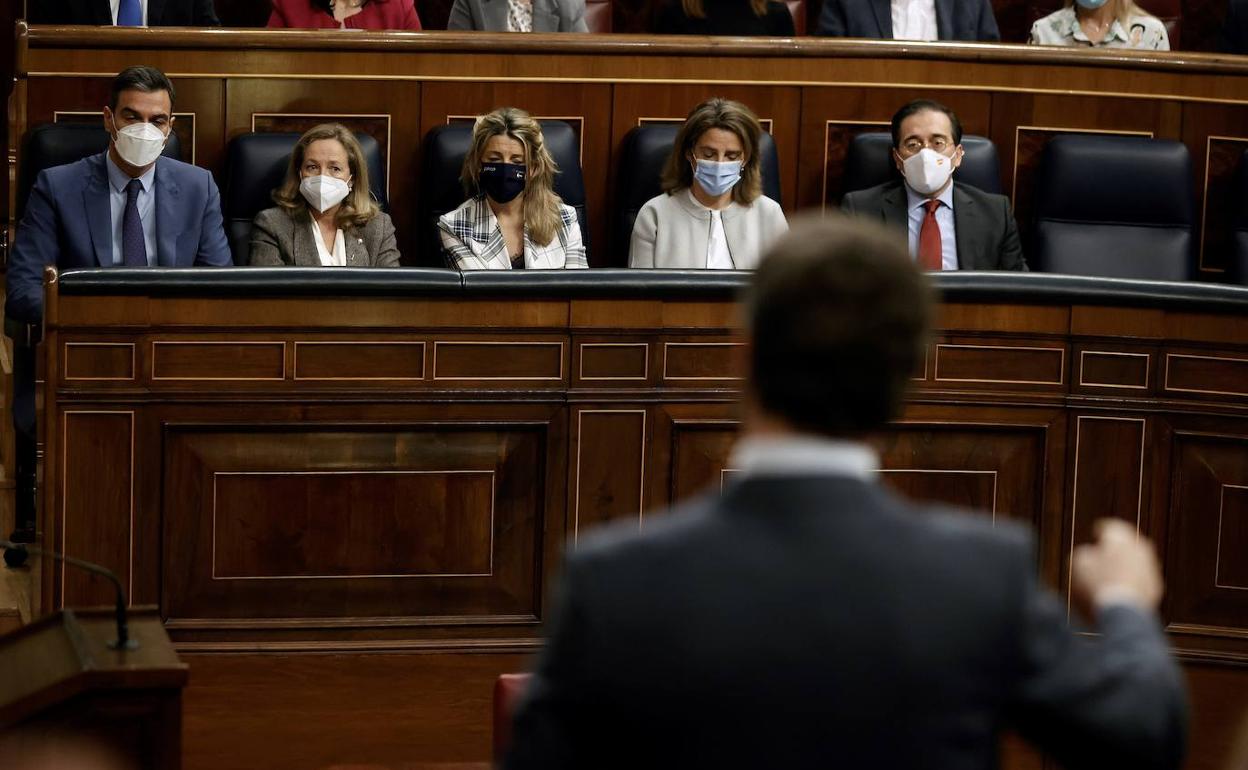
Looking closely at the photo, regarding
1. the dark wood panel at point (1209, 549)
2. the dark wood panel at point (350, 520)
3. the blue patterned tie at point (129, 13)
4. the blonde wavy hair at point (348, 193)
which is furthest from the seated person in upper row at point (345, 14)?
the dark wood panel at point (1209, 549)

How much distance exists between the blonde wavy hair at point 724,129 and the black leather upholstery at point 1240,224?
984 millimetres

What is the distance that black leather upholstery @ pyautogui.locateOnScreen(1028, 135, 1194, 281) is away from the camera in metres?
3.60

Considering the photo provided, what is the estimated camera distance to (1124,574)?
3.15ft

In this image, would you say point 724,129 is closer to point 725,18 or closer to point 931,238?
point 931,238

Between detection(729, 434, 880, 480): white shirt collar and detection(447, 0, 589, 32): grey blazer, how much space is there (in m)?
3.21

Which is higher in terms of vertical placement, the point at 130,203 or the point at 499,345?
the point at 130,203

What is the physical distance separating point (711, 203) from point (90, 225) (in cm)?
112

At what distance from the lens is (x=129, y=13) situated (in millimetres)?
3850

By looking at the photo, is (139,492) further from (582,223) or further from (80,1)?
(80,1)

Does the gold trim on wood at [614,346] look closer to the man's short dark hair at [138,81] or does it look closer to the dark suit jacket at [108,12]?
the man's short dark hair at [138,81]

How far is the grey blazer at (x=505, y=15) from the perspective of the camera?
3963mm

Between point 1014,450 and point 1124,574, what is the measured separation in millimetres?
1744

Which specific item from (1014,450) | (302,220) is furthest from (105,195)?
(1014,450)

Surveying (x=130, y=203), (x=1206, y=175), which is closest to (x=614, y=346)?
(x=130, y=203)
